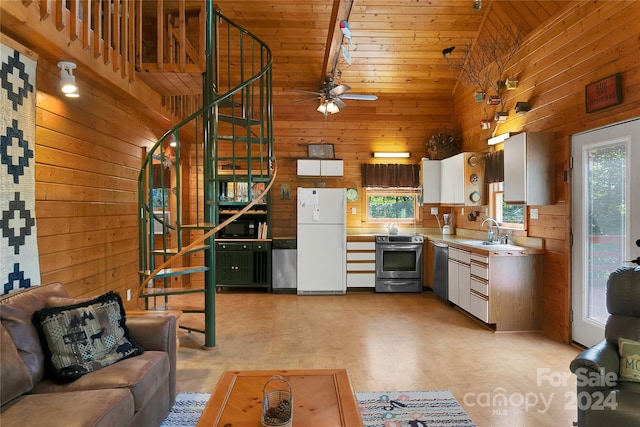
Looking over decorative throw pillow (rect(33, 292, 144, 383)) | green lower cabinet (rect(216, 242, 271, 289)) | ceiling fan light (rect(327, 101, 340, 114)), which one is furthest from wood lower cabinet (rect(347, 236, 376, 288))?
decorative throw pillow (rect(33, 292, 144, 383))

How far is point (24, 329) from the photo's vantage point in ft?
6.98

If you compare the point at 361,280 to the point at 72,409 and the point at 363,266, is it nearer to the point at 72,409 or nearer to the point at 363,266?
the point at 363,266

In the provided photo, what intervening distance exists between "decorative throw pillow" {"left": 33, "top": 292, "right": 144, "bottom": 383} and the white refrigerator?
3.91 meters

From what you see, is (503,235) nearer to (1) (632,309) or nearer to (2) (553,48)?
(2) (553,48)

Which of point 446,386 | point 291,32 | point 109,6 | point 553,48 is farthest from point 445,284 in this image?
point 109,6

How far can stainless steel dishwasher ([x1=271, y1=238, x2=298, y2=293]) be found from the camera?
6.33m

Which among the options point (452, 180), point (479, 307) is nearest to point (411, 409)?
point (479, 307)

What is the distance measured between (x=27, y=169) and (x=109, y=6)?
5.19ft

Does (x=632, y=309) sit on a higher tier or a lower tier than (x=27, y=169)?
lower

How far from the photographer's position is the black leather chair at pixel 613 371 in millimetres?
1834

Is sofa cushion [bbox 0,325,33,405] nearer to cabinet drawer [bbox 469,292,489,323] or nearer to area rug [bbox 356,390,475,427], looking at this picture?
area rug [bbox 356,390,475,427]

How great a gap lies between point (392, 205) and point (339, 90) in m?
2.82

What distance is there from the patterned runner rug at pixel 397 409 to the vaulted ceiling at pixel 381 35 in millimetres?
3623

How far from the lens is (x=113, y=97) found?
13.7ft
